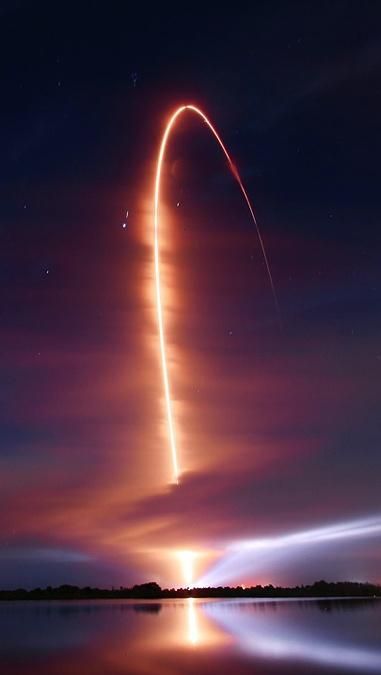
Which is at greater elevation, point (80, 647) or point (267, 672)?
point (80, 647)

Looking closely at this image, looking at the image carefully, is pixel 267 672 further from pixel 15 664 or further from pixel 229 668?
pixel 15 664

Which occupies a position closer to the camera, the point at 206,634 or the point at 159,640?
the point at 159,640

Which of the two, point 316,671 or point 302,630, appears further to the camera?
point 302,630

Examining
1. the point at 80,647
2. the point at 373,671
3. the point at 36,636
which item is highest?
the point at 36,636

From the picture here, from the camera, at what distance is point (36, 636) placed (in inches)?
2307

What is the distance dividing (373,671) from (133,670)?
35.2 ft

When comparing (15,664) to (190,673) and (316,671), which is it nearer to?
(190,673)

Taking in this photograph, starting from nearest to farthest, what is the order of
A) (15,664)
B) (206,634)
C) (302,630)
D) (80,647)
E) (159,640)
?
(15,664)
(80,647)
(159,640)
(206,634)
(302,630)

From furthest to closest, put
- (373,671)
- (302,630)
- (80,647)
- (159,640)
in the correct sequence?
(302,630) → (159,640) → (80,647) → (373,671)

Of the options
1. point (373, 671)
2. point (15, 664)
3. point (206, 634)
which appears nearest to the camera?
point (373, 671)

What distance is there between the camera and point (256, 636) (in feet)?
181

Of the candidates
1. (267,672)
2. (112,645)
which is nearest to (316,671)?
(267,672)

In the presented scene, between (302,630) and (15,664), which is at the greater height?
(302,630)

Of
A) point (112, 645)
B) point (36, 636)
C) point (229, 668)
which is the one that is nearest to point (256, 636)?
point (112, 645)
